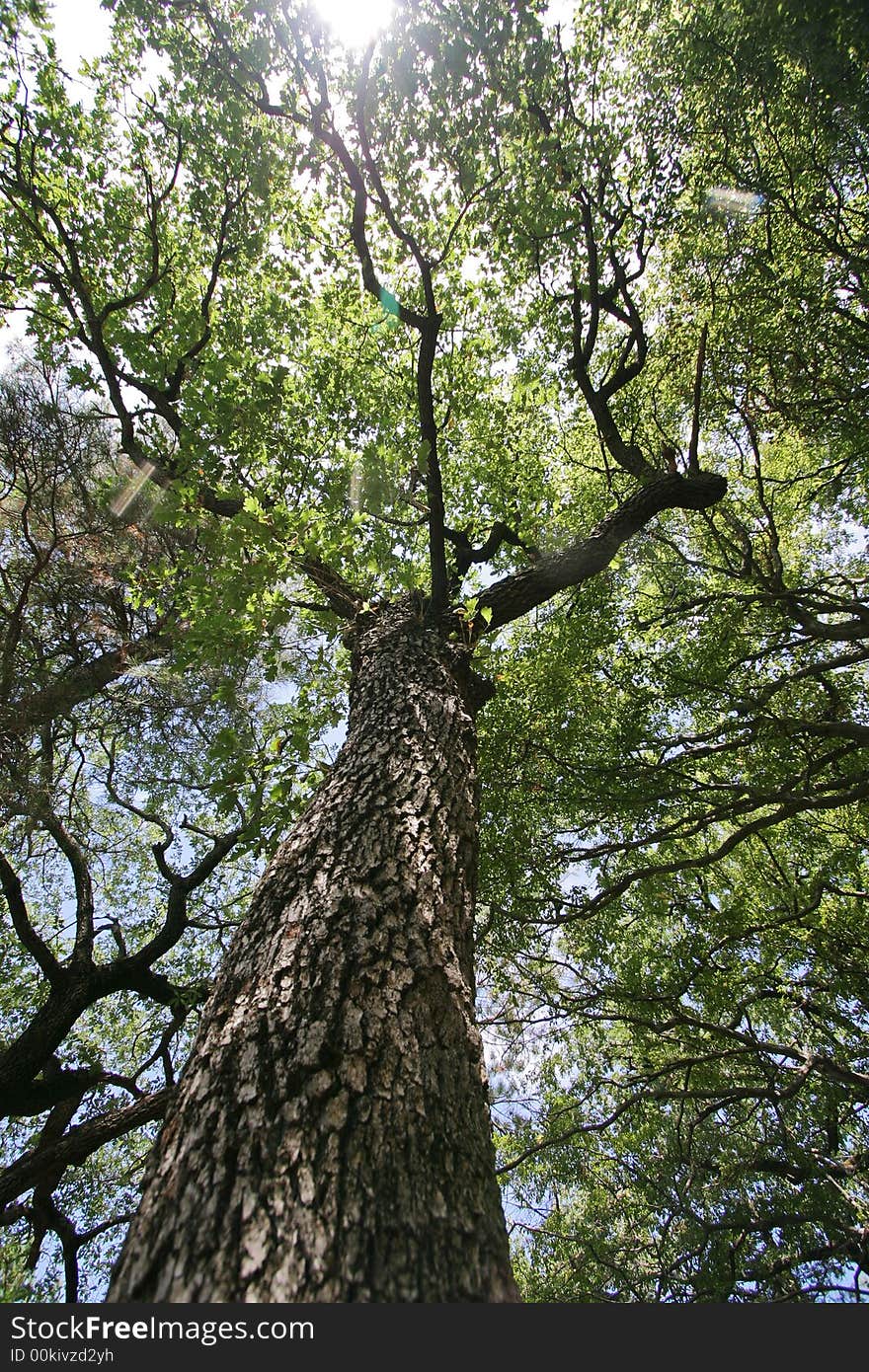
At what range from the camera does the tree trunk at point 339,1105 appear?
1.25m

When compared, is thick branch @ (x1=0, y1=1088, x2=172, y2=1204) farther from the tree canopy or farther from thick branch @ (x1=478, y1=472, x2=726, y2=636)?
thick branch @ (x1=478, y1=472, x2=726, y2=636)

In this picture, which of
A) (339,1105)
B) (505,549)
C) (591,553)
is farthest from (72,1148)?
(505,549)

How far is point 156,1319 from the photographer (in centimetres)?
125

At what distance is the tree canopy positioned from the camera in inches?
205

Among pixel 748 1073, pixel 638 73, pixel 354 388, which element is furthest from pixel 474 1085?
pixel 638 73

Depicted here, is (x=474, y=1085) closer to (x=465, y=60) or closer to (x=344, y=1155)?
(x=344, y=1155)

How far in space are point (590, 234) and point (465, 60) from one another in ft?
7.26

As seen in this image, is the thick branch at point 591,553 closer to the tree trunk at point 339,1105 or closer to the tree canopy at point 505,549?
the tree canopy at point 505,549

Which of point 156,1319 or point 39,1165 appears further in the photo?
point 39,1165

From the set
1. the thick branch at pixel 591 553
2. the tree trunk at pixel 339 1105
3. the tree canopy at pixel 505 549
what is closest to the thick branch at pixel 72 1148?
the tree canopy at pixel 505 549

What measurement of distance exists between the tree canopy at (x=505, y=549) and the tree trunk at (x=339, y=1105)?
1881 millimetres

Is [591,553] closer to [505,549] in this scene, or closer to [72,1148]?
[505,549]

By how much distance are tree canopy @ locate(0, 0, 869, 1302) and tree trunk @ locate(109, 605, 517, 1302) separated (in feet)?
6.17

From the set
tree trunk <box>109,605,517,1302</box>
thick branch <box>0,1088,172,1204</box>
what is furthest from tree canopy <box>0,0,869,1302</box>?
tree trunk <box>109,605,517,1302</box>
